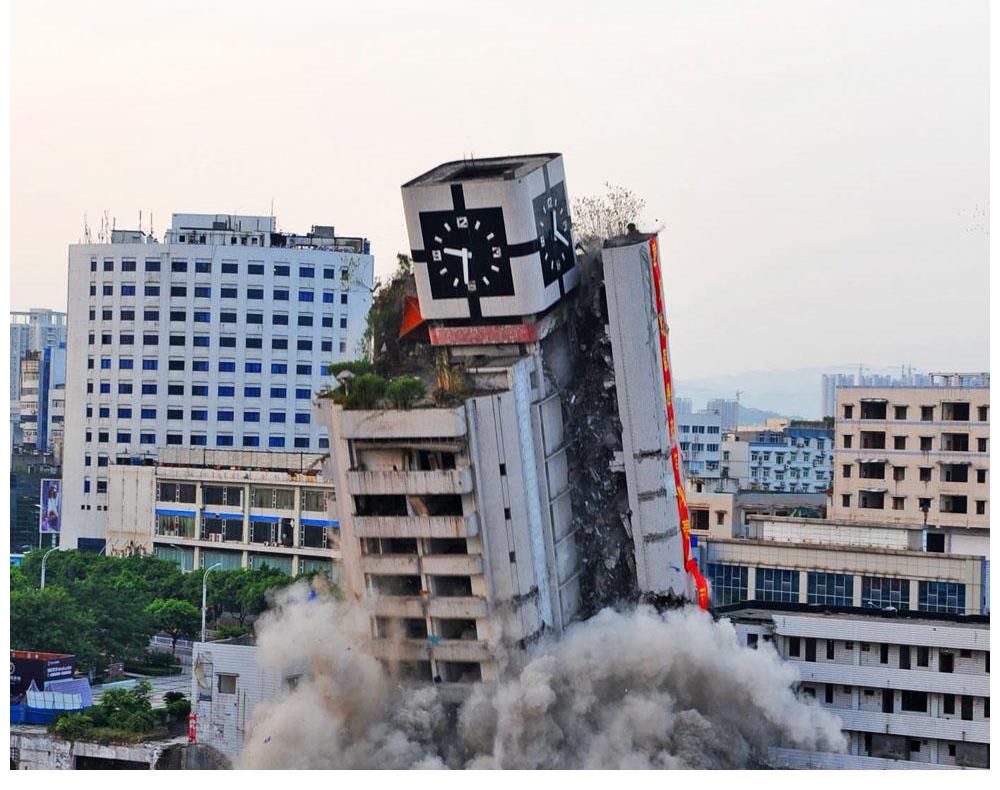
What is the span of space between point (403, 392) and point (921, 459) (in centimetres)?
2279

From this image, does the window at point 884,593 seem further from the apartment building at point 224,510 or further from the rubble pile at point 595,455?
the apartment building at point 224,510

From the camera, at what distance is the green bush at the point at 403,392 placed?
127 ft

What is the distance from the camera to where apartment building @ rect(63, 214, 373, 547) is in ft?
307

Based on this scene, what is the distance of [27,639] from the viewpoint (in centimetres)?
6219

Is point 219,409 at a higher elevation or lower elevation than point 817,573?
higher

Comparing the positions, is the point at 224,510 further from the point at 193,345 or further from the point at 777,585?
the point at 777,585

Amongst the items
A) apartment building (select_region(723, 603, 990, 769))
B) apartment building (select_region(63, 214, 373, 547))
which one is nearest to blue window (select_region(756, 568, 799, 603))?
apartment building (select_region(723, 603, 990, 769))

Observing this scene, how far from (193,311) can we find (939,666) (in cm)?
5599

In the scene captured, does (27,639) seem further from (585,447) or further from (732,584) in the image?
(585,447)

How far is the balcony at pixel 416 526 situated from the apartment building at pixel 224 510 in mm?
30967

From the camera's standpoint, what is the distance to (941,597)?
5059 cm

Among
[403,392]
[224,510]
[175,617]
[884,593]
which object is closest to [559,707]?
[403,392]

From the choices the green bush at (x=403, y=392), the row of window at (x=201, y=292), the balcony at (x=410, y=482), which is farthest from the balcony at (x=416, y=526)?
the row of window at (x=201, y=292)

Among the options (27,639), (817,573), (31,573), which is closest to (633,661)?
(817,573)
